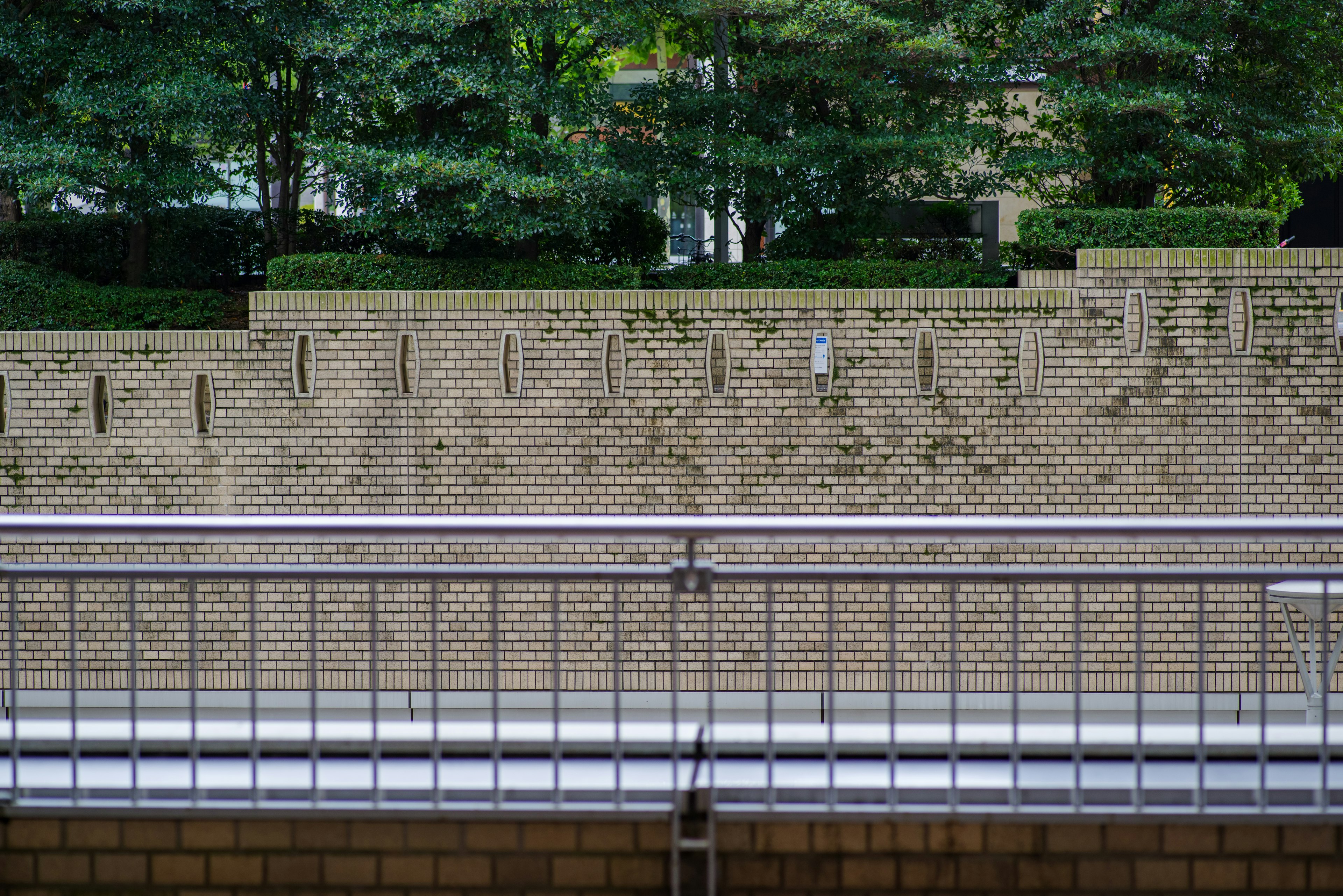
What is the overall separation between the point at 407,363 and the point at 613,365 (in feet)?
6.74

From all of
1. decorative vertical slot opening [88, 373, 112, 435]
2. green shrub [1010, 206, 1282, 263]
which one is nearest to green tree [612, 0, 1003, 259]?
green shrub [1010, 206, 1282, 263]

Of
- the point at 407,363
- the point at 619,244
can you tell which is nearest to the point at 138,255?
the point at 407,363

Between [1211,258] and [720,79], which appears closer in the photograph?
[1211,258]

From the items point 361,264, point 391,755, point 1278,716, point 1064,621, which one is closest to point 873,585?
point 1064,621

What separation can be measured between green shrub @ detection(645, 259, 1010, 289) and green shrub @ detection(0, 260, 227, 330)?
5164mm

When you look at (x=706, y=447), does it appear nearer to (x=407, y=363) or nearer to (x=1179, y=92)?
(x=407, y=363)

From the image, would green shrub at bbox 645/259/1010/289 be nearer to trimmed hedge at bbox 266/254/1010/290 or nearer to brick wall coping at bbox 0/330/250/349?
trimmed hedge at bbox 266/254/1010/290

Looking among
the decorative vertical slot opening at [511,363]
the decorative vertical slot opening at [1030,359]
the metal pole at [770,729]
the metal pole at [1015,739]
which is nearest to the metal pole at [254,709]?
the metal pole at [770,729]

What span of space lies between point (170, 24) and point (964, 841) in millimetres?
11848

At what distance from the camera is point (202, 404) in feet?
34.2

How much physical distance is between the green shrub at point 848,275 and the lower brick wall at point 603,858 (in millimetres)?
7917

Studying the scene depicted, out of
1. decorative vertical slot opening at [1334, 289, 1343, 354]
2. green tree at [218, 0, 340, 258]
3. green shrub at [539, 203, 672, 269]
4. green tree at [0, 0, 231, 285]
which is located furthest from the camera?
green shrub at [539, 203, 672, 269]

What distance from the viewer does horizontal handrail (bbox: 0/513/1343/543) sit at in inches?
134

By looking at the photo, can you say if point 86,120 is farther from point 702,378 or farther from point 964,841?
point 964,841
